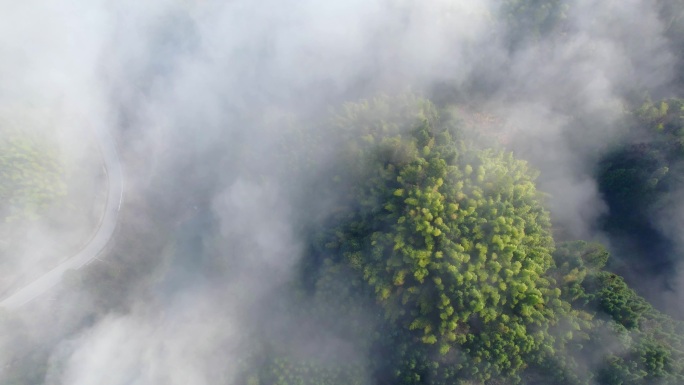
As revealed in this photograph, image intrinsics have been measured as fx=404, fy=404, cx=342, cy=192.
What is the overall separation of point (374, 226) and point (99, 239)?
18.8 meters

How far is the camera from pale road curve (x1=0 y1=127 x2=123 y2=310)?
981 inches

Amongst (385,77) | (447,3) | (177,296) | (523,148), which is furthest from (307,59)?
(177,296)

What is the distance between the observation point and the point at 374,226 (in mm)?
22453

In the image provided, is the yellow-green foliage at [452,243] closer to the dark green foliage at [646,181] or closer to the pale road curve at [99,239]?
the dark green foliage at [646,181]

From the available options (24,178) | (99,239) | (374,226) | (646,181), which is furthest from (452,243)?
(24,178)

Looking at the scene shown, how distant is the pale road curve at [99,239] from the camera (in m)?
24.9

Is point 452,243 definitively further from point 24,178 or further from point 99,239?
point 24,178

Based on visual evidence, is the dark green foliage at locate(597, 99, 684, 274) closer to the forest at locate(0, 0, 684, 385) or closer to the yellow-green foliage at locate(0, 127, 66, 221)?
the forest at locate(0, 0, 684, 385)

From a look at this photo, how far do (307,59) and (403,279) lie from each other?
17936 mm

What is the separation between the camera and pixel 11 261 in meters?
25.0

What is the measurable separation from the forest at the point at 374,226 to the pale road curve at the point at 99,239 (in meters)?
0.68

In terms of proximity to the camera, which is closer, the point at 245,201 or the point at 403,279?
the point at 403,279

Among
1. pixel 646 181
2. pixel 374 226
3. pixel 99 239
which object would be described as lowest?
pixel 99 239

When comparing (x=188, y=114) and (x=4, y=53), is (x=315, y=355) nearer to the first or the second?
(x=188, y=114)
